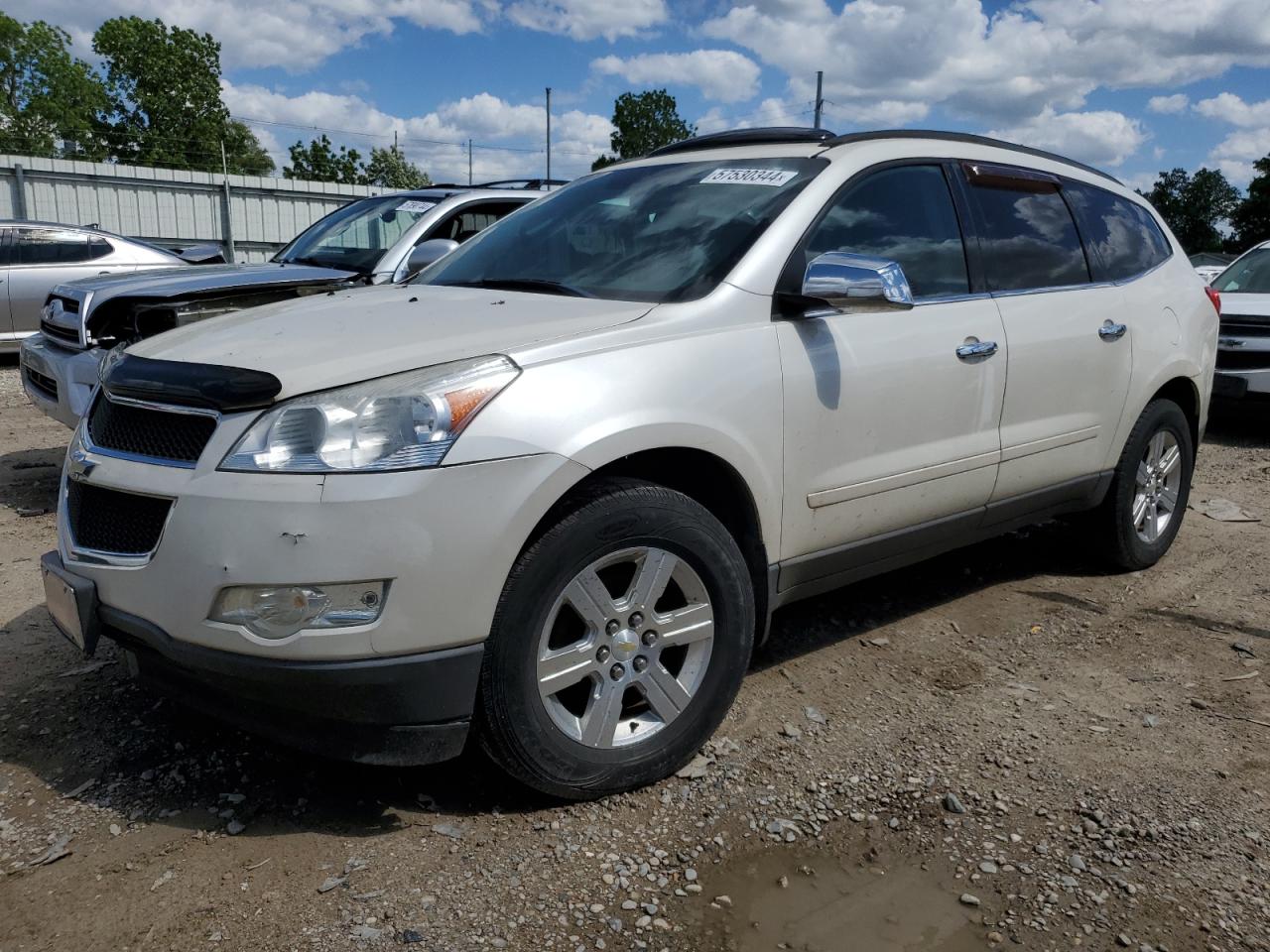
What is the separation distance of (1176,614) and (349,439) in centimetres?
365

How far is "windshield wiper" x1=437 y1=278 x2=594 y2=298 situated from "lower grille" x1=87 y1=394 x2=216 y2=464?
115cm

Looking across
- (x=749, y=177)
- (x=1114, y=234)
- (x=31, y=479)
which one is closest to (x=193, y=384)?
(x=749, y=177)

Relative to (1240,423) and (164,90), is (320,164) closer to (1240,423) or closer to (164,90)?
(164,90)

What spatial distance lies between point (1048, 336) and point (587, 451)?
2.25 m

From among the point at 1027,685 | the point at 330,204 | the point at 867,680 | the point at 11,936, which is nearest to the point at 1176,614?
the point at 1027,685

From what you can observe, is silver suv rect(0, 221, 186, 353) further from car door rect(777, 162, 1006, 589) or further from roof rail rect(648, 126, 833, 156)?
car door rect(777, 162, 1006, 589)

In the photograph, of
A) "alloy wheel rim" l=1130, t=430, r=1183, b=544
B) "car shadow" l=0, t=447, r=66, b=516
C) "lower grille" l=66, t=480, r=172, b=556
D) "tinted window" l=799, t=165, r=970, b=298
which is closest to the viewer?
"lower grille" l=66, t=480, r=172, b=556

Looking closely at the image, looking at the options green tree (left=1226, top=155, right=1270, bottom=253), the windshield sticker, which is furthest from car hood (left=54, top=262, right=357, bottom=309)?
green tree (left=1226, top=155, right=1270, bottom=253)

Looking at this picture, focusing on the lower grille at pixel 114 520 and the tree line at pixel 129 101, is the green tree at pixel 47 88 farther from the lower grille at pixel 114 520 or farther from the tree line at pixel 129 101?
the lower grille at pixel 114 520

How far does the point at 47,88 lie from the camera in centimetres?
6444

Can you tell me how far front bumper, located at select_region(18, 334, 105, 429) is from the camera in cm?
545

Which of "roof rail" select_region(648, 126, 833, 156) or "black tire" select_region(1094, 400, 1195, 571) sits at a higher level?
"roof rail" select_region(648, 126, 833, 156)

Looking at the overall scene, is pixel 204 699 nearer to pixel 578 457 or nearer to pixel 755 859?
pixel 578 457

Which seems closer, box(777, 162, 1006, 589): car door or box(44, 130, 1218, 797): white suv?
box(44, 130, 1218, 797): white suv
